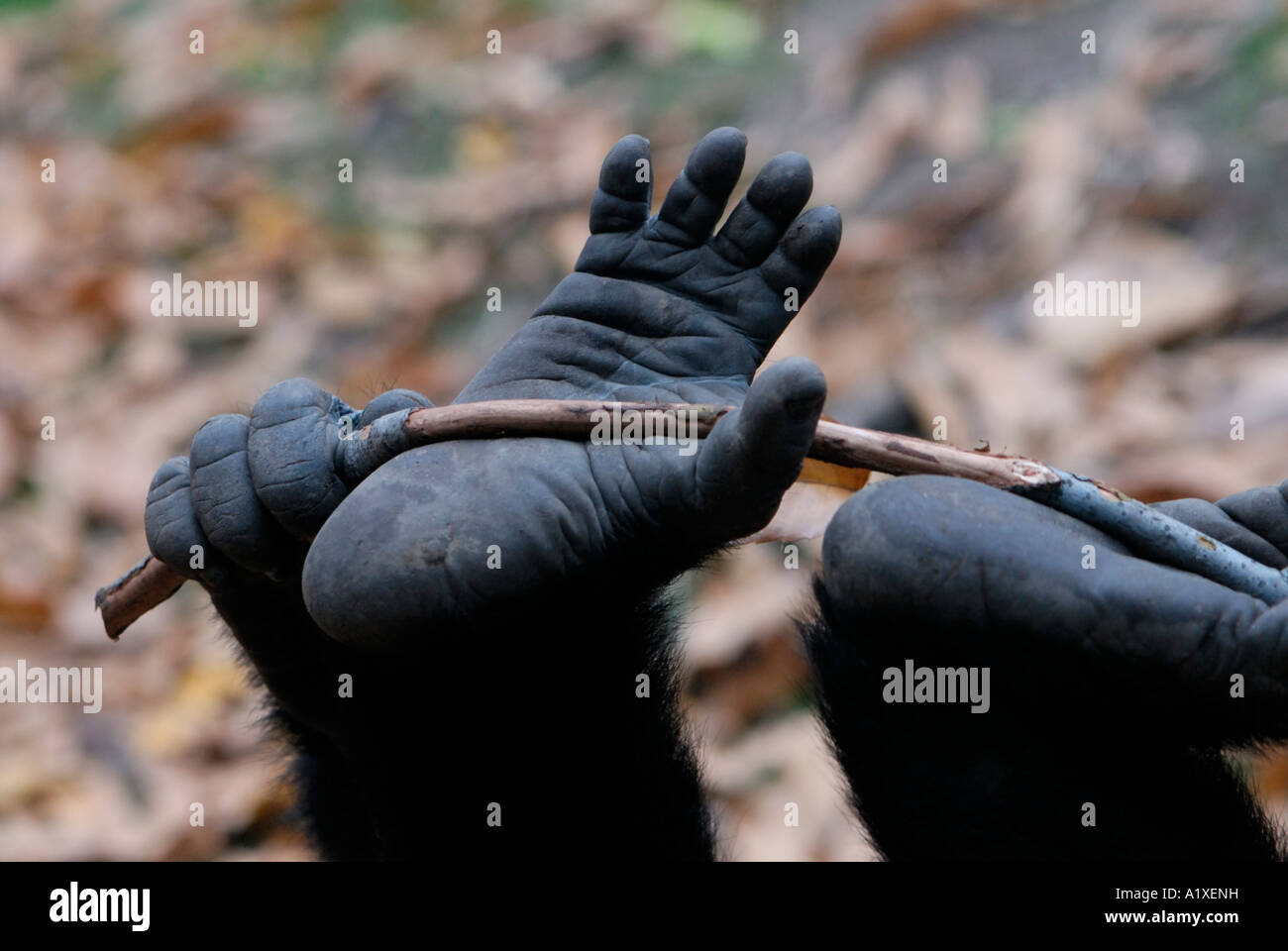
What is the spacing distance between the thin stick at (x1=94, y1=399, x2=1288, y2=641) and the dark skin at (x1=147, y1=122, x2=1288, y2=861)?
0.02 m

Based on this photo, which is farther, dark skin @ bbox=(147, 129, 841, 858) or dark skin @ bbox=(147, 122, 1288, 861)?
dark skin @ bbox=(147, 129, 841, 858)

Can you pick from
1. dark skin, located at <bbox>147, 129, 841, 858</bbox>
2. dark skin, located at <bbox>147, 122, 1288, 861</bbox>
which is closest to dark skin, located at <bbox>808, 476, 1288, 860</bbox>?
dark skin, located at <bbox>147, 122, 1288, 861</bbox>

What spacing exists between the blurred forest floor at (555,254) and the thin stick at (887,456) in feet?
1.43

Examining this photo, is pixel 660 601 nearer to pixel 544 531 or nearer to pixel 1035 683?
pixel 544 531

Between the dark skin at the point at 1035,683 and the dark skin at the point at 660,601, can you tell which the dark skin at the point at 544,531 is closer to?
the dark skin at the point at 660,601

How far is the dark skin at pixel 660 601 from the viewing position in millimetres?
1075

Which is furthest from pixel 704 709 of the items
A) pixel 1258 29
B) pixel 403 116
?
pixel 403 116

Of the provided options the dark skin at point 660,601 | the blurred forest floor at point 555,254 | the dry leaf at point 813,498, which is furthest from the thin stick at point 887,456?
the blurred forest floor at point 555,254

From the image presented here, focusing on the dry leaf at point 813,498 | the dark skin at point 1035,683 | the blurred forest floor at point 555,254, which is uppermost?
the blurred forest floor at point 555,254

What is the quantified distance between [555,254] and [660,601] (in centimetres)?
218

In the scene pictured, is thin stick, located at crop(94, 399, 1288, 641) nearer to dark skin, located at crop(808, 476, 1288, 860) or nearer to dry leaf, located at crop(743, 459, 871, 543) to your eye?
dark skin, located at crop(808, 476, 1288, 860)

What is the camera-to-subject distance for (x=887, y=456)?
3.81 ft

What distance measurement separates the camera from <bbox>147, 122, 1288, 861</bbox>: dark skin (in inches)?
42.3
